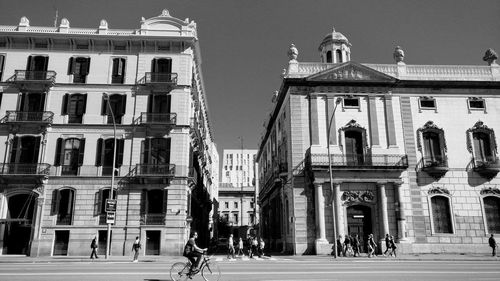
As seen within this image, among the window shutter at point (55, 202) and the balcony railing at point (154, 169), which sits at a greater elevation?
the balcony railing at point (154, 169)

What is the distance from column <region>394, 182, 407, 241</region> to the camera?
98.2 feet

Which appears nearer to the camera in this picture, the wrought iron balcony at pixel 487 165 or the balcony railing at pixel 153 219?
the balcony railing at pixel 153 219

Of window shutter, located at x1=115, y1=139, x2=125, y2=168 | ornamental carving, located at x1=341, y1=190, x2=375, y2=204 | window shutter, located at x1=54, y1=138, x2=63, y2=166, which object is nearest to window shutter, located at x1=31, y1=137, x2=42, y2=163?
window shutter, located at x1=54, y1=138, x2=63, y2=166

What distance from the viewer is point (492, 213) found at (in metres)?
31.2

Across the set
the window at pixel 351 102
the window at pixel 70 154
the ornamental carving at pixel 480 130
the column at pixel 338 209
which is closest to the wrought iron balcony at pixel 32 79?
the window at pixel 70 154

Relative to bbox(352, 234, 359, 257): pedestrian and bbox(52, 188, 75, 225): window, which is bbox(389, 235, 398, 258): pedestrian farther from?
bbox(52, 188, 75, 225): window

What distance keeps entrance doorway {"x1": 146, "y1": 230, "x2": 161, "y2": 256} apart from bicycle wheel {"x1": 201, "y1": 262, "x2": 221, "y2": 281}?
1766cm

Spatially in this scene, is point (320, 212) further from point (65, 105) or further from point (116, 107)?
point (65, 105)

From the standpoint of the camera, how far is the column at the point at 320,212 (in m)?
29.6

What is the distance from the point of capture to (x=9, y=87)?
105ft

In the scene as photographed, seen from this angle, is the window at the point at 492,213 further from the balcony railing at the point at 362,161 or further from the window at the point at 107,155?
the window at the point at 107,155

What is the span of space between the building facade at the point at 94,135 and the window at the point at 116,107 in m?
0.09

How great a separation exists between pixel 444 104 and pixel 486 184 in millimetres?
7642

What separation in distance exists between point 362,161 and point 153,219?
18.0m
